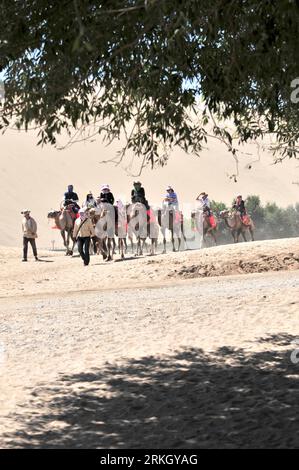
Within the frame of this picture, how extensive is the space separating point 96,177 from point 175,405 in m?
94.4

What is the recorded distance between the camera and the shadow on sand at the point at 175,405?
26.2 ft

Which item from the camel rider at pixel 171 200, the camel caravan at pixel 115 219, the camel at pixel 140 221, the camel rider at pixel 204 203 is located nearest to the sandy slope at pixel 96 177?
the camel rider at pixel 204 203

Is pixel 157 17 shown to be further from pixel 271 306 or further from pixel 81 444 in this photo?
pixel 271 306

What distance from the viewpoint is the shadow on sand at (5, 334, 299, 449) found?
7.99 metres

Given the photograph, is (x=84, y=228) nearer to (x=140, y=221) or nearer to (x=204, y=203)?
(x=140, y=221)

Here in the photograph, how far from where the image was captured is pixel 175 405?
356 inches

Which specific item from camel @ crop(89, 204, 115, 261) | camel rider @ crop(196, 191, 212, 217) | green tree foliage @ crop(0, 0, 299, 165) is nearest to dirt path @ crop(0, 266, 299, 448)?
green tree foliage @ crop(0, 0, 299, 165)

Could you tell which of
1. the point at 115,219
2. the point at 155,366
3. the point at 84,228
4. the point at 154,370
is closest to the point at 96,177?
the point at 115,219

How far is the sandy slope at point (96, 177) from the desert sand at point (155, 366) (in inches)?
2751

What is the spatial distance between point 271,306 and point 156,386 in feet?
14.5

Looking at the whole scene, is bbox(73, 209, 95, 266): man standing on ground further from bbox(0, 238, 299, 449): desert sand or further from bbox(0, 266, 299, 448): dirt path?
bbox(0, 266, 299, 448): dirt path

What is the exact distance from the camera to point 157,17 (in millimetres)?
5930

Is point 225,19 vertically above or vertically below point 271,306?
above
